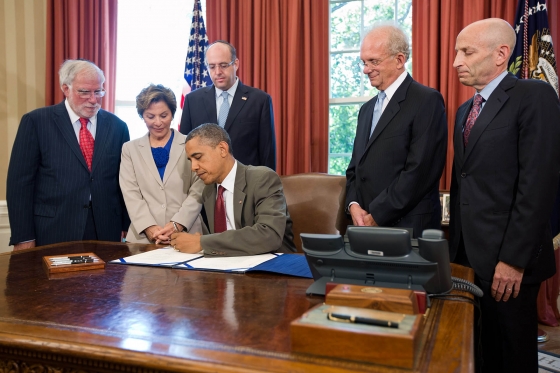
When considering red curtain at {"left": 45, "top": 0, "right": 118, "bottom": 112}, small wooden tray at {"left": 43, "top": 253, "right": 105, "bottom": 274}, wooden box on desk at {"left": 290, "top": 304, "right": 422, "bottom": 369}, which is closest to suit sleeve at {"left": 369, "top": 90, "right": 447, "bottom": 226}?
small wooden tray at {"left": 43, "top": 253, "right": 105, "bottom": 274}

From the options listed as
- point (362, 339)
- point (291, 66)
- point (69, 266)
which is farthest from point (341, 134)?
point (362, 339)

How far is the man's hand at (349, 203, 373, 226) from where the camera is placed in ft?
8.50

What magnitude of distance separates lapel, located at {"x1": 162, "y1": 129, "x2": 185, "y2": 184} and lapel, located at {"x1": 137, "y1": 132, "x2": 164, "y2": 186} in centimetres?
5

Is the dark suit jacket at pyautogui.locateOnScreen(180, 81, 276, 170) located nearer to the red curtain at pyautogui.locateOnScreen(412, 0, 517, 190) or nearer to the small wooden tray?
the red curtain at pyautogui.locateOnScreen(412, 0, 517, 190)

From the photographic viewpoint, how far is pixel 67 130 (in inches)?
119

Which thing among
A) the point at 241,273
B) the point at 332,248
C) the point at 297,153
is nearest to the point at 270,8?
the point at 297,153

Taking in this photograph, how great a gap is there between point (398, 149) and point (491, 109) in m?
0.52

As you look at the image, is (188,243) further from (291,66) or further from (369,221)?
(291,66)

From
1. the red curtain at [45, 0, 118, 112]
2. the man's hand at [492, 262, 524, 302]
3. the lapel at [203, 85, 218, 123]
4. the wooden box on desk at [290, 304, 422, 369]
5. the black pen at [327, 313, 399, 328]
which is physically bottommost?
the man's hand at [492, 262, 524, 302]

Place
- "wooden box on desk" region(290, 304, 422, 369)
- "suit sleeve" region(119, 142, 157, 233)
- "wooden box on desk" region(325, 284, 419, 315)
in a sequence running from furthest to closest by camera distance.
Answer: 1. "suit sleeve" region(119, 142, 157, 233)
2. "wooden box on desk" region(325, 284, 419, 315)
3. "wooden box on desk" region(290, 304, 422, 369)

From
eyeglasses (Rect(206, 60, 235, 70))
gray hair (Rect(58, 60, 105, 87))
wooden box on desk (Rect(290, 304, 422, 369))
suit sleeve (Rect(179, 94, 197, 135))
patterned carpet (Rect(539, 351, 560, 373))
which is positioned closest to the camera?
wooden box on desk (Rect(290, 304, 422, 369))

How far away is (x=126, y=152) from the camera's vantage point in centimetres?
298

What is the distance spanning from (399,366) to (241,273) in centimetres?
96

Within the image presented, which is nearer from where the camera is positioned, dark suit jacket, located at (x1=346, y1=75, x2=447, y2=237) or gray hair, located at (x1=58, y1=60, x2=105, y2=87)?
dark suit jacket, located at (x1=346, y1=75, x2=447, y2=237)
